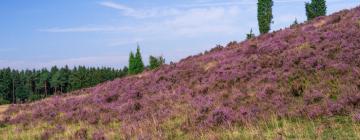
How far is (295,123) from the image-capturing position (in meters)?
12.8

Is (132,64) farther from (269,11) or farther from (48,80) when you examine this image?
(48,80)

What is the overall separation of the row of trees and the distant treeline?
264 ft

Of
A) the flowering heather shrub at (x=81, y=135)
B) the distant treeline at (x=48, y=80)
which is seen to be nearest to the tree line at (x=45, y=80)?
the distant treeline at (x=48, y=80)

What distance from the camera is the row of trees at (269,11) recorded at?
73231 millimetres

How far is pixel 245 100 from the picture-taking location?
18.0 metres

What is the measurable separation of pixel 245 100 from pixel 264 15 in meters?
57.9

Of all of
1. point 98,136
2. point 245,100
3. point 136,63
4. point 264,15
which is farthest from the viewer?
point 136,63

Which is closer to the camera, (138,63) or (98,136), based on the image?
(98,136)

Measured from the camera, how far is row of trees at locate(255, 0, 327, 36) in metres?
73.2

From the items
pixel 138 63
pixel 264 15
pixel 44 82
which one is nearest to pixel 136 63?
pixel 138 63

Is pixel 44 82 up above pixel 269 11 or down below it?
below

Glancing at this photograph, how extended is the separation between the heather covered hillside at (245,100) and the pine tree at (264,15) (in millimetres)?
39843

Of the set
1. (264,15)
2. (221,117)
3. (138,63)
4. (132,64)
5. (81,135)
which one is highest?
(264,15)

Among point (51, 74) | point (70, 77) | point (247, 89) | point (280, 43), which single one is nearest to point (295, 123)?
point (247, 89)
